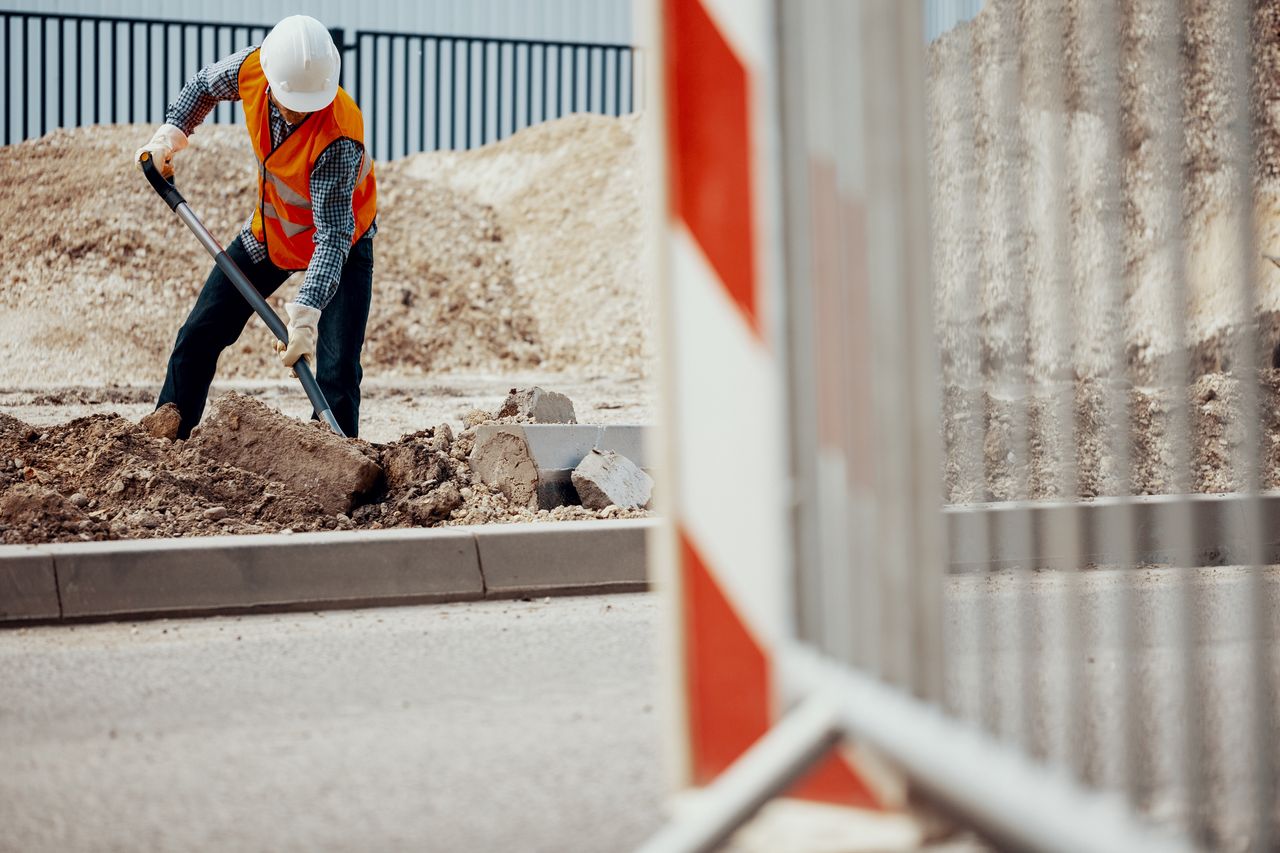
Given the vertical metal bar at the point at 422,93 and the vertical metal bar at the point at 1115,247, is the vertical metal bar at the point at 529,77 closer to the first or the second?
the vertical metal bar at the point at 422,93

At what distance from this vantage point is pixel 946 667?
7.52ft

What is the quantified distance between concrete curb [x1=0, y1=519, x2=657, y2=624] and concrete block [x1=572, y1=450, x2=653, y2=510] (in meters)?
0.57

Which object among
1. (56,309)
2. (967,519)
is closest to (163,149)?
(967,519)

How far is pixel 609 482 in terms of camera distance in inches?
247

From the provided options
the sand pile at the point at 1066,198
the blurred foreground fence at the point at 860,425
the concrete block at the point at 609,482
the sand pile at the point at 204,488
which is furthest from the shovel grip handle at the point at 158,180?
the blurred foreground fence at the point at 860,425

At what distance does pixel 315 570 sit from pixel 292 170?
258cm

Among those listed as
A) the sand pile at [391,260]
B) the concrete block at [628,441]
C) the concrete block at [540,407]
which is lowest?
the concrete block at [628,441]

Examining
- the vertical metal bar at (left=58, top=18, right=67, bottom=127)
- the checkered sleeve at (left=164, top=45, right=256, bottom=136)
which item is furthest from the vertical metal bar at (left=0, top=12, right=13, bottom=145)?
the checkered sleeve at (left=164, top=45, right=256, bottom=136)

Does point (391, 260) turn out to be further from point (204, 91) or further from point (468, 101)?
point (204, 91)

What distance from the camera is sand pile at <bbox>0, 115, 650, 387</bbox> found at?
1742 cm

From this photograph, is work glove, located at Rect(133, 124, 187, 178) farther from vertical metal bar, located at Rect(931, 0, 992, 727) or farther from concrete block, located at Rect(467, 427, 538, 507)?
vertical metal bar, located at Rect(931, 0, 992, 727)

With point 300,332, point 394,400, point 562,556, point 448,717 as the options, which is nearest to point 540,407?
point 300,332

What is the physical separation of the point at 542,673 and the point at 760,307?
6.76ft

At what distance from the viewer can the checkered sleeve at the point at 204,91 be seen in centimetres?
751
